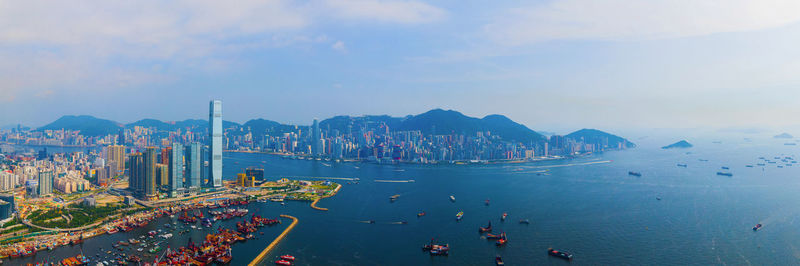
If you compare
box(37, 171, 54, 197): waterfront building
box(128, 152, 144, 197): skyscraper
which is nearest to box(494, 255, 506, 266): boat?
box(128, 152, 144, 197): skyscraper

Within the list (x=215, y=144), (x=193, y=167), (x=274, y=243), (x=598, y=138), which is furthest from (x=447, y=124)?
(x=274, y=243)

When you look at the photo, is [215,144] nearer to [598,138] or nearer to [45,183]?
[45,183]

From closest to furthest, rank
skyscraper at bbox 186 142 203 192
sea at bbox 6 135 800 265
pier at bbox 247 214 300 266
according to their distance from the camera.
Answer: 1. pier at bbox 247 214 300 266
2. sea at bbox 6 135 800 265
3. skyscraper at bbox 186 142 203 192

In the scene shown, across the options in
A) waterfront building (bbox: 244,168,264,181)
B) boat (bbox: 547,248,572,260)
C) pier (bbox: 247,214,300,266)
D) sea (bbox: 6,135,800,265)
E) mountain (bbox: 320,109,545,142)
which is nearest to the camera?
pier (bbox: 247,214,300,266)

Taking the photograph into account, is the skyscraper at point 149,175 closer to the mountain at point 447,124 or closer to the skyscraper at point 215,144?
the skyscraper at point 215,144

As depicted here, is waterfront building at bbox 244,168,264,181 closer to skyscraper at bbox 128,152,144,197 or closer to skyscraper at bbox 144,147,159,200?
skyscraper at bbox 144,147,159,200

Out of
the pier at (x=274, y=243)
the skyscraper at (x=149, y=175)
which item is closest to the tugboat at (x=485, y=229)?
the pier at (x=274, y=243)

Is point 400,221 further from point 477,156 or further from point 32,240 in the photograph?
point 477,156
